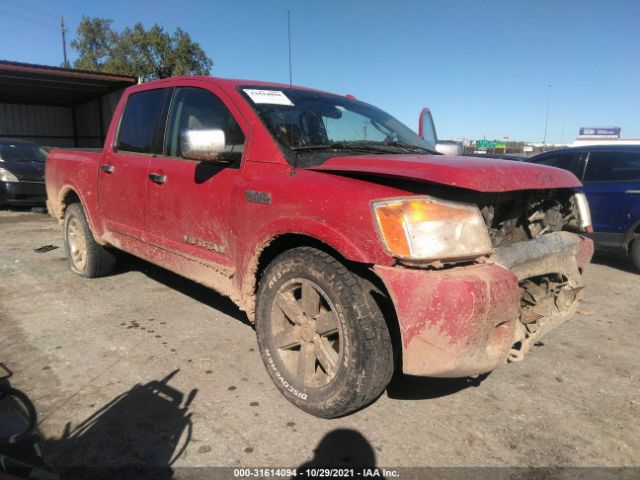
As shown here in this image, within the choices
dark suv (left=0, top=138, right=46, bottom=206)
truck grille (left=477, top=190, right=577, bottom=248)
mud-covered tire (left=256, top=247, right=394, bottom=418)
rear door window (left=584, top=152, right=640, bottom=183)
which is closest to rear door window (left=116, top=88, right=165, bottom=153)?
mud-covered tire (left=256, top=247, right=394, bottom=418)

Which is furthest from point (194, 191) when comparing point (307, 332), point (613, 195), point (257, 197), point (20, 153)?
point (20, 153)

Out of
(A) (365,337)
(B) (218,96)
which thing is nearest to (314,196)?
(A) (365,337)

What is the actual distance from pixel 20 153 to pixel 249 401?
10794 mm

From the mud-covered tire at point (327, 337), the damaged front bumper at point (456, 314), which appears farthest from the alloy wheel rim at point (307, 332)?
the damaged front bumper at point (456, 314)

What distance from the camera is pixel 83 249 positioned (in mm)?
4809

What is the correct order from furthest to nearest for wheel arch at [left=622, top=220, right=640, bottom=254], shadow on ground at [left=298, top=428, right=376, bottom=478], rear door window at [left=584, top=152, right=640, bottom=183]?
rear door window at [left=584, top=152, right=640, bottom=183] → wheel arch at [left=622, top=220, right=640, bottom=254] → shadow on ground at [left=298, top=428, right=376, bottom=478]

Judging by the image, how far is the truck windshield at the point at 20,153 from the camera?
10391 mm

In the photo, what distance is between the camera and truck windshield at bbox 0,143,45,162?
1039cm

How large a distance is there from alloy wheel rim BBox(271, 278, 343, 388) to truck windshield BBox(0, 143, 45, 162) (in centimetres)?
1031

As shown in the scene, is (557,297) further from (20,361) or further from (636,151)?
(636,151)

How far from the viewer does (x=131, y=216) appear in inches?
148

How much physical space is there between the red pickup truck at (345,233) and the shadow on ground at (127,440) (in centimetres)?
58

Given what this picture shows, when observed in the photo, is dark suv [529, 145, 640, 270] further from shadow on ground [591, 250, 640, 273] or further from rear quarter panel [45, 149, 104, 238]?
rear quarter panel [45, 149, 104, 238]

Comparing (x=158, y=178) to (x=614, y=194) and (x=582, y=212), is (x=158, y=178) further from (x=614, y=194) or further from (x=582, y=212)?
(x=614, y=194)
